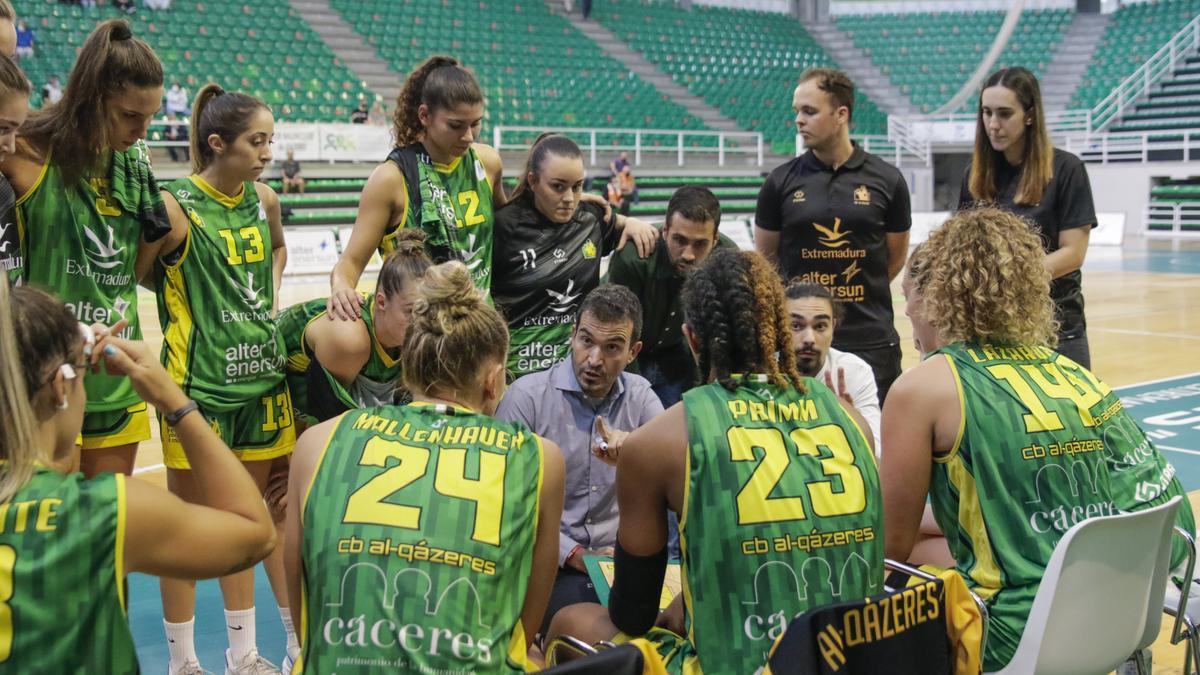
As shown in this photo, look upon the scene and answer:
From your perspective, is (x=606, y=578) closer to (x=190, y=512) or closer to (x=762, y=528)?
(x=762, y=528)

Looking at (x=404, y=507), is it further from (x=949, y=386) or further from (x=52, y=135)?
(x=52, y=135)

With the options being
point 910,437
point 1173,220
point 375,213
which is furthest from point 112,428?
point 1173,220

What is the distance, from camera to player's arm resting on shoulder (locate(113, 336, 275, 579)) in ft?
5.71

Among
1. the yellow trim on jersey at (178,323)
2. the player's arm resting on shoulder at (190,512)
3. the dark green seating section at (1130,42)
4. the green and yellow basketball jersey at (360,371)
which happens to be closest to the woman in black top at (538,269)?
the green and yellow basketball jersey at (360,371)

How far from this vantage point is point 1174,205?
23375mm

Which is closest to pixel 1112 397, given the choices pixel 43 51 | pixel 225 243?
pixel 225 243

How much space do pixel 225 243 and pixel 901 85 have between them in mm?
27972

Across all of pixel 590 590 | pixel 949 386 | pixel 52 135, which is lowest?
pixel 590 590

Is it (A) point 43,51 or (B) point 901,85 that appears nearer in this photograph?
(A) point 43,51

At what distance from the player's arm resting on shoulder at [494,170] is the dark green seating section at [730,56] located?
74.2 ft

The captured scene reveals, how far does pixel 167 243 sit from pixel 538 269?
1.24 meters

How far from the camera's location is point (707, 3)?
30.5m

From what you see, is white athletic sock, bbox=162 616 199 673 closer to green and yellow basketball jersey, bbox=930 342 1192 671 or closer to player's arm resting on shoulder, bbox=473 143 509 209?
player's arm resting on shoulder, bbox=473 143 509 209

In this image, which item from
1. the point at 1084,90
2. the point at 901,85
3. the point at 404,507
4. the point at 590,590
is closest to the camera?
the point at 404,507
